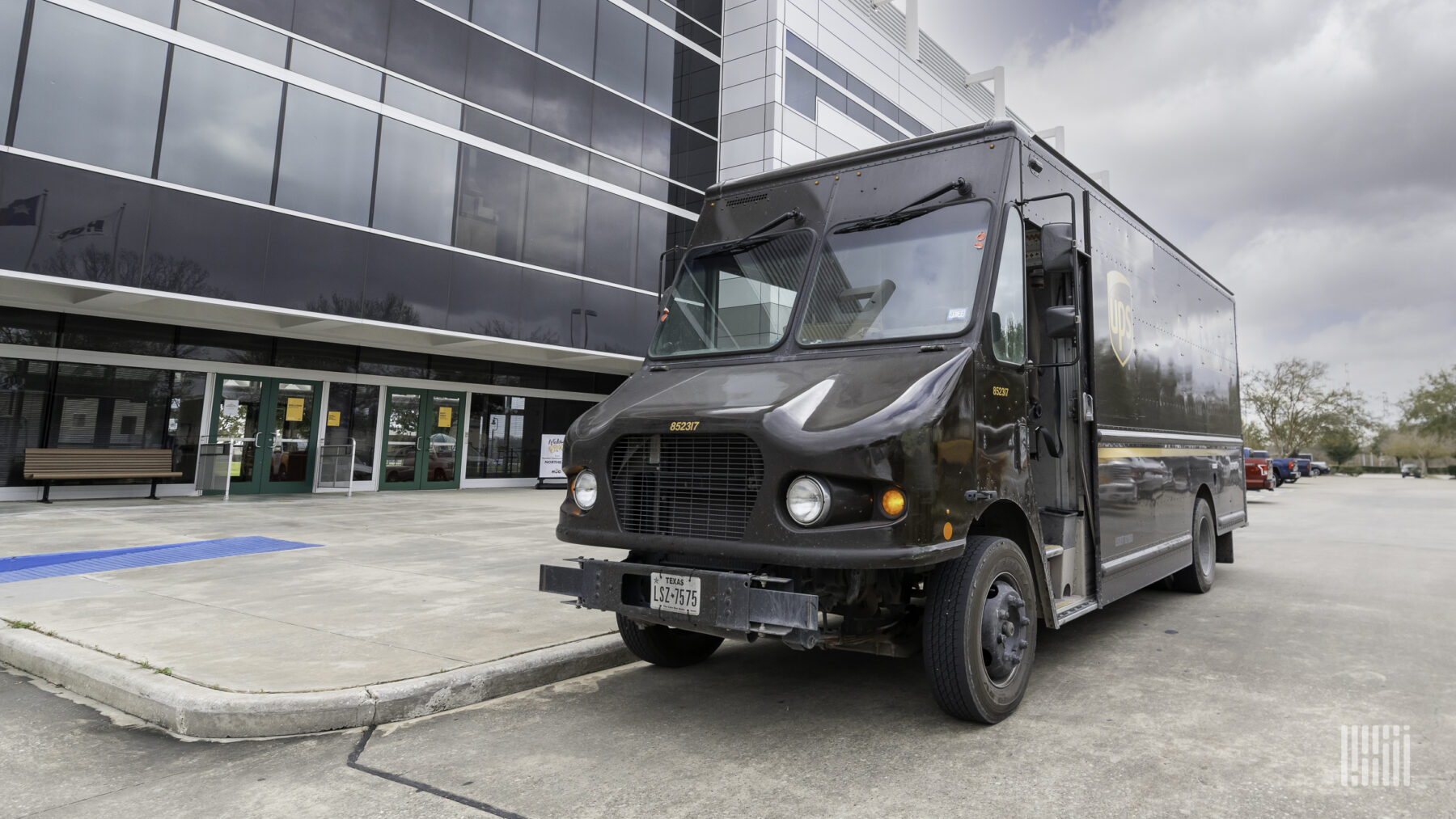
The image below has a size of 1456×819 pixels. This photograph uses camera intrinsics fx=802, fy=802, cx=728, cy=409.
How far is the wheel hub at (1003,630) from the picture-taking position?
12.9 feet

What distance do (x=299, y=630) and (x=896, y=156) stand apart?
4892 millimetres

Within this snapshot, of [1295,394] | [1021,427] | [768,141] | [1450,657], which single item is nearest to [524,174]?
[768,141]

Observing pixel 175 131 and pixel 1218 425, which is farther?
pixel 175 131

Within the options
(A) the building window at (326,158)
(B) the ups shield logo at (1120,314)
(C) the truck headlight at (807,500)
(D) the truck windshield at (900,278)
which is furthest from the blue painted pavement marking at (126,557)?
(B) the ups shield logo at (1120,314)

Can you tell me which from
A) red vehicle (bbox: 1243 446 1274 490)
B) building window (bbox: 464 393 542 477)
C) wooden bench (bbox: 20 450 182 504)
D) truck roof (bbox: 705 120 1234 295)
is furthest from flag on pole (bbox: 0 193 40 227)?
red vehicle (bbox: 1243 446 1274 490)

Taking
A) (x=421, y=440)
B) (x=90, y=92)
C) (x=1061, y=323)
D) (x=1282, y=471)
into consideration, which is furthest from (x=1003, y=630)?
(x=1282, y=471)

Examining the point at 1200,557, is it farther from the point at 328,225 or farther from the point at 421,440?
the point at 421,440

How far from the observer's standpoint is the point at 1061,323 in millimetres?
4309

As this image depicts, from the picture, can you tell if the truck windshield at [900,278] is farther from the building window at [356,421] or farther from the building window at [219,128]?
the building window at [356,421]

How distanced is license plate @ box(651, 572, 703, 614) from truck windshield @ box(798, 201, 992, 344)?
1509mm

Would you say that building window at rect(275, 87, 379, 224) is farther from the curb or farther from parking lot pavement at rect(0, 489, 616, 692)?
the curb

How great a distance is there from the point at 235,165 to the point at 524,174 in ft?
18.8

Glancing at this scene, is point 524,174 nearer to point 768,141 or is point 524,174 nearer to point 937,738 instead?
point 768,141

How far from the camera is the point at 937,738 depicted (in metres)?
3.78
